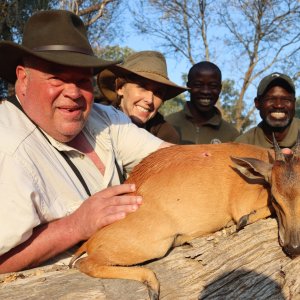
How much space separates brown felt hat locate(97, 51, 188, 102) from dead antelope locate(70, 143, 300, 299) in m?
1.80

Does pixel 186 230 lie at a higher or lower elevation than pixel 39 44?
lower

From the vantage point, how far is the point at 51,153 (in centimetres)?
416

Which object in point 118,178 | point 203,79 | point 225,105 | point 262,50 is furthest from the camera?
point 225,105

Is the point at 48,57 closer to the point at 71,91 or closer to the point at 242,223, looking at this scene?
the point at 71,91

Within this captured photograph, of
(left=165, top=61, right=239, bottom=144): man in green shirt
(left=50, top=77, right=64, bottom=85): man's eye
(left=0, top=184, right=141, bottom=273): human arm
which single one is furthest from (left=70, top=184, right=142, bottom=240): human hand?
(left=165, top=61, right=239, bottom=144): man in green shirt

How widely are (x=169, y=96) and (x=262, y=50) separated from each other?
819 inches

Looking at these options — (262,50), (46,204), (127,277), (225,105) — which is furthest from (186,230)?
(225,105)

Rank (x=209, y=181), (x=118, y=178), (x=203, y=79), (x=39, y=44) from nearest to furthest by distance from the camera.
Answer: (x=39, y=44) → (x=209, y=181) → (x=118, y=178) → (x=203, y=79)

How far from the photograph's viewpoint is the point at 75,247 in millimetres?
4301

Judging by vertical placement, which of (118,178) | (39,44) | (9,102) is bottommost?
(118,178)

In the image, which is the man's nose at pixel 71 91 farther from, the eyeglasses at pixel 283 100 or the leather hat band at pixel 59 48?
the eyeglasses at pixel 283 100

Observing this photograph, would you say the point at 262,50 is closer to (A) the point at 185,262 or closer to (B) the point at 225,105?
(B) the point at 225,105

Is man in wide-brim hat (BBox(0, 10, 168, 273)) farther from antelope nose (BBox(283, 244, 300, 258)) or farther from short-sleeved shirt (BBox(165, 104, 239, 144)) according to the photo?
short-sleeved shirt (BBox(165, 104, 239, 144))

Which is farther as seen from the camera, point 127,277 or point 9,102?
point 9,102
